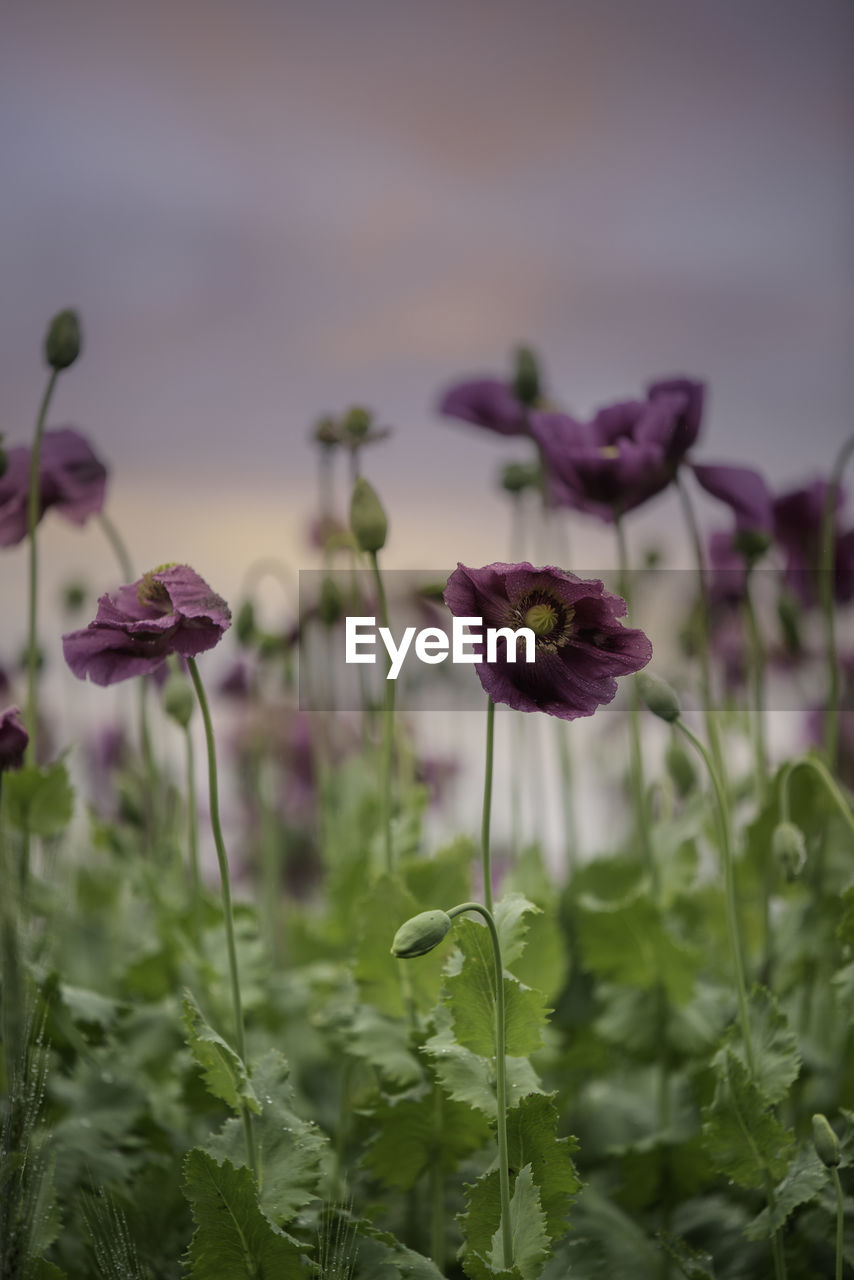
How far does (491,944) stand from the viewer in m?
0.47

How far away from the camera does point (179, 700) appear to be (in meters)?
Result: 0.63

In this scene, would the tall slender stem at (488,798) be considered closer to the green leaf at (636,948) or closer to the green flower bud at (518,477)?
the green leaf at (636,948)

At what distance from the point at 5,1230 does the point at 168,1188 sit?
0.73ft

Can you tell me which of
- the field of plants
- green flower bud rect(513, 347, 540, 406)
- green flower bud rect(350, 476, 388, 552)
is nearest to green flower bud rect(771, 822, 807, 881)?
the field of plants

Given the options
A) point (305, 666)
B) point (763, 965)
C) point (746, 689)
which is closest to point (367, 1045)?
point (763, 965)

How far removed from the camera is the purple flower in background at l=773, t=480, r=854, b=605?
0.82m

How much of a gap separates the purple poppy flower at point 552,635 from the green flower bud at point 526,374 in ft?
1.17

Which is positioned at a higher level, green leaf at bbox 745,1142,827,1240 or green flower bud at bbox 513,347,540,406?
green flower bud at bbox 513,347,540,406

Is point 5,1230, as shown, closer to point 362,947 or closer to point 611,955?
point 362,947

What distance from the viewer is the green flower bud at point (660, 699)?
0.51m

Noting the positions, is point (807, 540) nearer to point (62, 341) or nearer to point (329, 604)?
point (329, 604)

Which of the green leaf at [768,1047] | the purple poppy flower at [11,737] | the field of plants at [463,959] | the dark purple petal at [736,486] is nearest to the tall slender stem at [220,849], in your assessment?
the field of plants at [463,959]

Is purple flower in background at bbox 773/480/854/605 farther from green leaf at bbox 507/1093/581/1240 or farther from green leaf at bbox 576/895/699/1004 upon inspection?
green leaf at bbox 507/1093/581/1240

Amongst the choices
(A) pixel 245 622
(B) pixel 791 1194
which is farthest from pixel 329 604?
(B) pixel 791 1194
